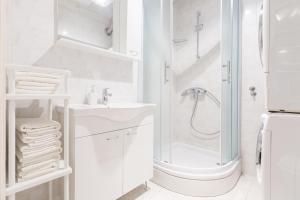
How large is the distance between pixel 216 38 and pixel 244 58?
491 mm

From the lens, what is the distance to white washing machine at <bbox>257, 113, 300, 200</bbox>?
85cm

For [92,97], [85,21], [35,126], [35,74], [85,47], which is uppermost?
[85,21]

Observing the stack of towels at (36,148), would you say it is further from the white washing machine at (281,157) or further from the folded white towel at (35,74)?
the white washing machine at (281,157)

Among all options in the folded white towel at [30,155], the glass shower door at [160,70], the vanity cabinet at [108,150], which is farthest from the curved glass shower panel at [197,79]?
the folded white towel at [30,155]

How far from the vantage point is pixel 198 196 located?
5.25 ft

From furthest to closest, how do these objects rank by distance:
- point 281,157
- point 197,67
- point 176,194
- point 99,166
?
point 197,67 < point 176,194 < point 99,166 < point 281,157

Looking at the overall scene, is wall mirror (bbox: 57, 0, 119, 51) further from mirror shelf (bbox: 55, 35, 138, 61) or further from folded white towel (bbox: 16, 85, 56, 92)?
folded white towel (bbox: 16, 85, 56, 92)

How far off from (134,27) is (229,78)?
1.13 meters

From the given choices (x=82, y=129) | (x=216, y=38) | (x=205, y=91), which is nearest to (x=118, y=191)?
(x=82, y=129)

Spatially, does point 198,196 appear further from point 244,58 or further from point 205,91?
point 244,58

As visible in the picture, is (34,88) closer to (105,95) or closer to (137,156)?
(105,95)

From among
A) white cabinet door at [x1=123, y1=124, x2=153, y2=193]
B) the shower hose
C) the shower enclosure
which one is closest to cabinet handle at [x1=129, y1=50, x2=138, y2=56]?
the shower enclosure

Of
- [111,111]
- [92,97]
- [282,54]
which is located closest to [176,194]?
[111,111]

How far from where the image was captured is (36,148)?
932mm
